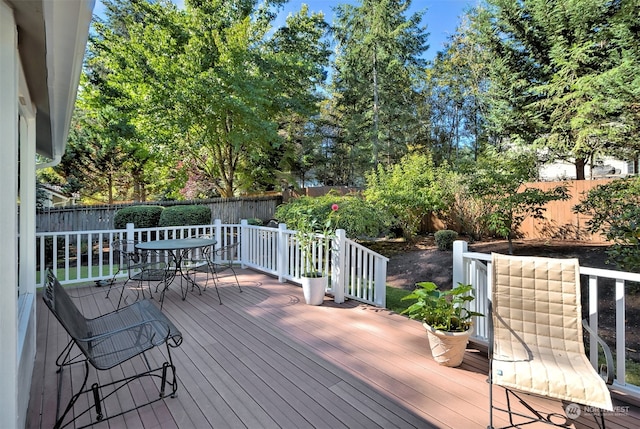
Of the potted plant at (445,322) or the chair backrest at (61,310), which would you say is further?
the potted plant at (445,322)

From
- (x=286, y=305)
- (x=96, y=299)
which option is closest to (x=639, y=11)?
(x=286, y=305)

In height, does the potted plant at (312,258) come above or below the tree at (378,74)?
below

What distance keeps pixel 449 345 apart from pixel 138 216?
847 centimetres

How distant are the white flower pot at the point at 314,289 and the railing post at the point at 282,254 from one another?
1.09 meters

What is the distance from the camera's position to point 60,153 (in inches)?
186

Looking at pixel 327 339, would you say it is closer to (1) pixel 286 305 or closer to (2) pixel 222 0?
(1) pixel 286 305

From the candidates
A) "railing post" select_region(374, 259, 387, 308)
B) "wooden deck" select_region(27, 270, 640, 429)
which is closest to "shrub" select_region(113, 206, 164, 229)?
"wooden deck" select_region(27, 270, 640, 429)

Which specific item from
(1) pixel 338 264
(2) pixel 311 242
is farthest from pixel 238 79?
(1) pixel 338 264

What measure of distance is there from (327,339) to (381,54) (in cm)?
1521

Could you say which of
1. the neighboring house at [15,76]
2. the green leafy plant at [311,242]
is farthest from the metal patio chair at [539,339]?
the neighboring house at [15,76]

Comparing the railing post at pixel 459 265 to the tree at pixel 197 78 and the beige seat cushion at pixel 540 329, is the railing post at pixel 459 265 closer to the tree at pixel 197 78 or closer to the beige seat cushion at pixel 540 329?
Answer: the beige seat cushion at pixel 540 329

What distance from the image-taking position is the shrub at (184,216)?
343 inches

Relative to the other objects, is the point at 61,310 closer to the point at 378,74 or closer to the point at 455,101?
the point at 378,74

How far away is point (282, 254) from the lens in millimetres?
Result: 5293
